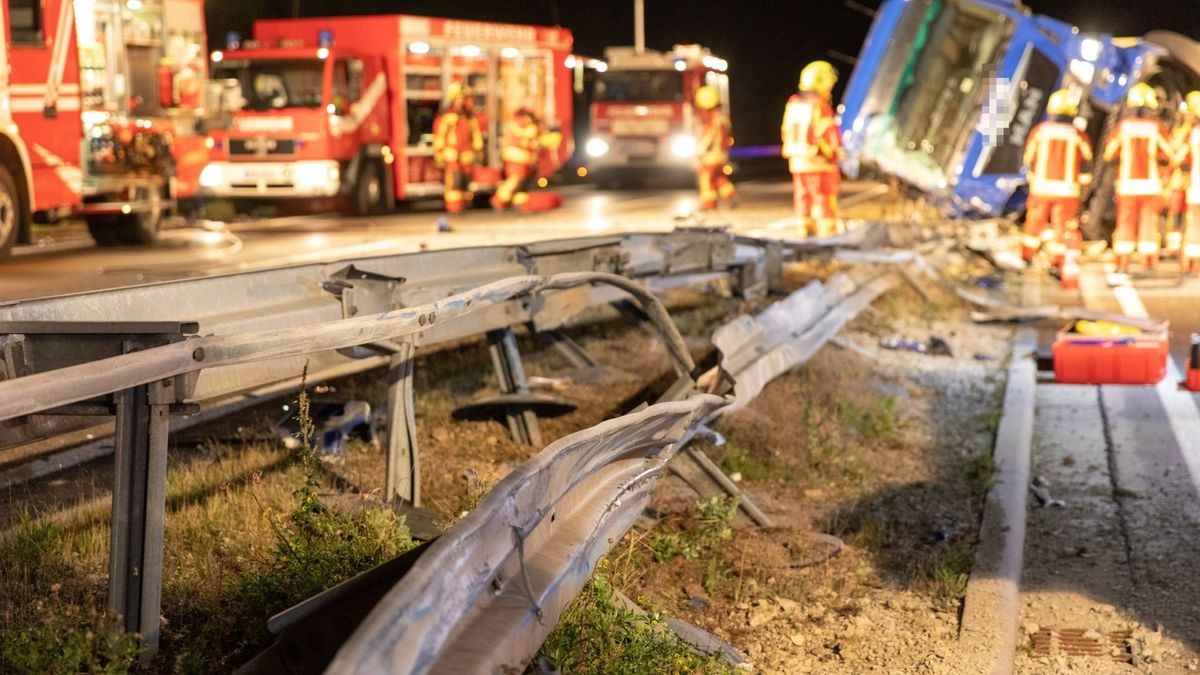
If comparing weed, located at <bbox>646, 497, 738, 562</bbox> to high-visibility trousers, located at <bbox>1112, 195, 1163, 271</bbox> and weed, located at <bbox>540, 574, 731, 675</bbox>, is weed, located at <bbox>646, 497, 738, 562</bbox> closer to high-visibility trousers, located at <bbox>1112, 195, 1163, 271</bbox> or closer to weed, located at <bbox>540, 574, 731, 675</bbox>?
weed, located at <bbox>540, 574, 731, 675</bbox>

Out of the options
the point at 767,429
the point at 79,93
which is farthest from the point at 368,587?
the point at 79,93

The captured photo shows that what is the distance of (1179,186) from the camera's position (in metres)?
16.4

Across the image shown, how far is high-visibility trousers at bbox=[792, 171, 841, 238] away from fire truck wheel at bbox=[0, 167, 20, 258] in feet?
24.8

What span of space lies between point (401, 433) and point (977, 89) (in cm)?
1348

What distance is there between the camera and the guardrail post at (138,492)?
3.39 m

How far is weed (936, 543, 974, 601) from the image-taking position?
5.38m

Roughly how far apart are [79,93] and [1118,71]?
11213 millimetres

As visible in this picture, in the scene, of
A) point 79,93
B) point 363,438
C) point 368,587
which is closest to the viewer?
point 368,587

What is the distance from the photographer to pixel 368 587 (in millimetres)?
3232

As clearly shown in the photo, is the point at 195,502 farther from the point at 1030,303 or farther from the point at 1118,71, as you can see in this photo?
the point at 1118,71

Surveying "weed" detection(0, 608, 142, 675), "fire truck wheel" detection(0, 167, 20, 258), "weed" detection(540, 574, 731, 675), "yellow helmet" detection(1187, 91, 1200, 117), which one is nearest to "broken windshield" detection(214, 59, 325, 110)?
"fire truck wheel" detection(0, 167, 20, 258)

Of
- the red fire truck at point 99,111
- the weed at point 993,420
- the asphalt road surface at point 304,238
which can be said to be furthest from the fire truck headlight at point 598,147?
the weed at point 993,420

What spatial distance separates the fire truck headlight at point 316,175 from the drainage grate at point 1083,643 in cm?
1719

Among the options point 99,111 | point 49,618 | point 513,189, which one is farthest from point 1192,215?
point 49,618
